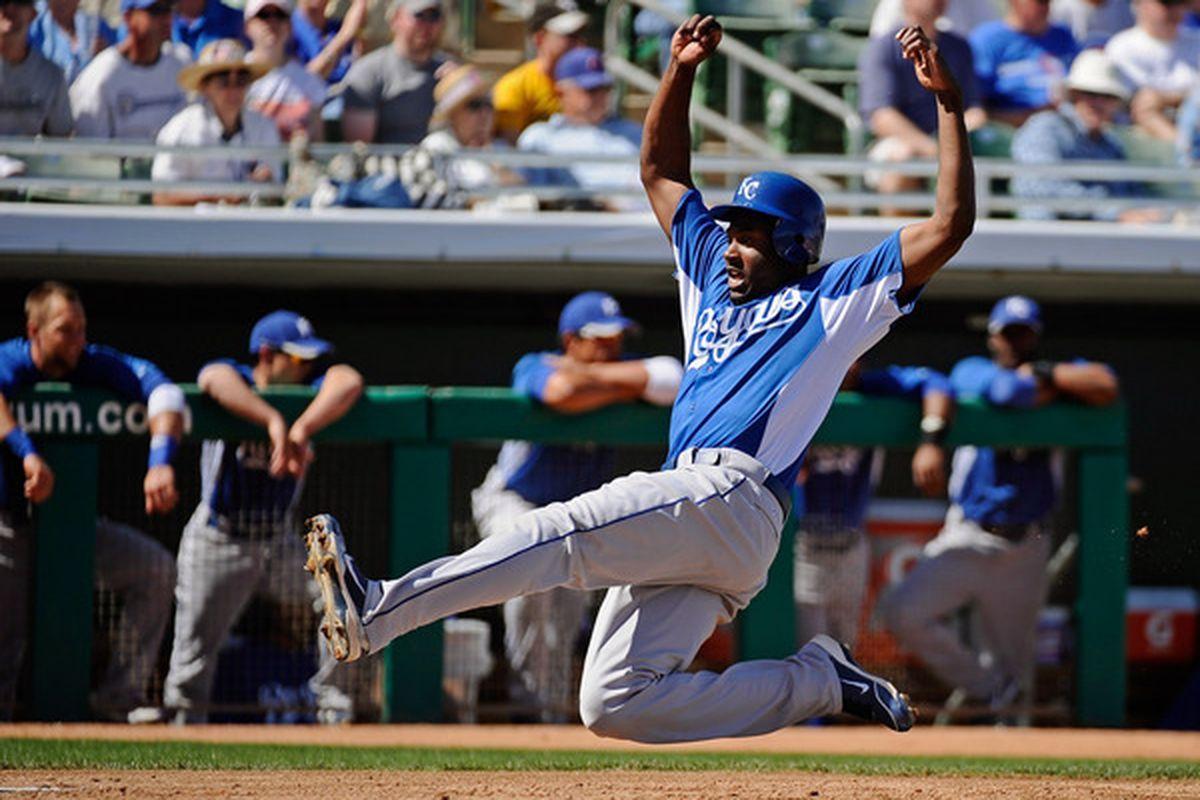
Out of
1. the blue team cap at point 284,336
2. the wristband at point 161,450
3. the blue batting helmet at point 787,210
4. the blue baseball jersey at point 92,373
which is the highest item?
the blue batting helmet at point 787,210

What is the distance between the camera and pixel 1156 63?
1187cm

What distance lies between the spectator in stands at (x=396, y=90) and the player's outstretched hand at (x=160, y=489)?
9.32ft

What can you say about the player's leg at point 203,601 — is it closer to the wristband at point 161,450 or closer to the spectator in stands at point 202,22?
the wristband at point 161,450

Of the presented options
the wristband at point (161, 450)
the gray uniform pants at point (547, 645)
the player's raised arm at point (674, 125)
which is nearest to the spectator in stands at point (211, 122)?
the wristband at point (161, 450)

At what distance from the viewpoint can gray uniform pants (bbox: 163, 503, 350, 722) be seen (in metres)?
8.44

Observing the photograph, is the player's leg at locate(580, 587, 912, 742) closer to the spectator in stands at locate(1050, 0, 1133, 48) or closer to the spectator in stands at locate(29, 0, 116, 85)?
the spectator in stands at locate(29, 0, 116, 85)

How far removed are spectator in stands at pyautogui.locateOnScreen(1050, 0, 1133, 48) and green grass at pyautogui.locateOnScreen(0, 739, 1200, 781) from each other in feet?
20.6

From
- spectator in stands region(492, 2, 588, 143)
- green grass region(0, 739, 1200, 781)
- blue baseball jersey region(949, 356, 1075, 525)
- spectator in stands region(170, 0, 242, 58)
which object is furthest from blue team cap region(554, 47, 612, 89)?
green grass region(0, 739, 1200, 781)

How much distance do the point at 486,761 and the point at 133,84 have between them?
15.5 feet

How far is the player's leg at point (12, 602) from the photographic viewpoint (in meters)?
8.45

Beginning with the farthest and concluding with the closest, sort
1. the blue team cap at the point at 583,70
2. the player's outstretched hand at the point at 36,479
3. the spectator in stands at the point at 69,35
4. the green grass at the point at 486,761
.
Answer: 1. the blue team cap at the point at 583,70
2. the spectator in stands at the point at 69,35
3. the player's outstretched hand at the point at 36,479
4. the green grass at the point at 486,761

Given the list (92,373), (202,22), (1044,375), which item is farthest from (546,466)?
(202,22)

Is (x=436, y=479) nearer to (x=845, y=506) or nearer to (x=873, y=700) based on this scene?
(x=845, y=506)

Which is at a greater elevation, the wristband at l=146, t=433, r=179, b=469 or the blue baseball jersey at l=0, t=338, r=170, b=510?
the blue baseball jersey at l=0, t=338, r=170, b=510
